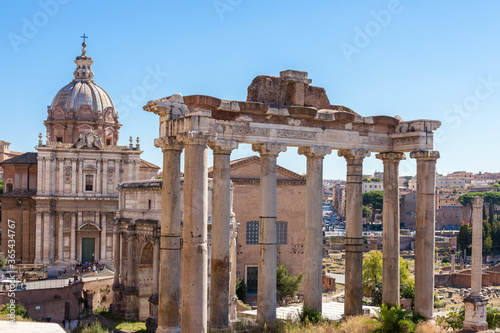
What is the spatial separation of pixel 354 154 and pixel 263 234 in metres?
3.29

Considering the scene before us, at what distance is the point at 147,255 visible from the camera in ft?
96.4

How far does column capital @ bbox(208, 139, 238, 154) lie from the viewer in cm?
1311

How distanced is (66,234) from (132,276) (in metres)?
14.8

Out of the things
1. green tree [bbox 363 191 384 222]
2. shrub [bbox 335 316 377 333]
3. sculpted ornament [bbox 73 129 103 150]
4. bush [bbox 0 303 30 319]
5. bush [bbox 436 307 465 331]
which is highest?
sculpted ornament [bbox 73 129 103 150]

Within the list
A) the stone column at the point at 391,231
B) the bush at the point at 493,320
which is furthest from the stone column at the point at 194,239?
the bush at the point at 493,320

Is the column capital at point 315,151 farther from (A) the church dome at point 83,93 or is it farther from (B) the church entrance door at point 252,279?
(A) the church dome at point 83,93

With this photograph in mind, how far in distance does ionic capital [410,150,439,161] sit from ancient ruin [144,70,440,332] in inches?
1.1

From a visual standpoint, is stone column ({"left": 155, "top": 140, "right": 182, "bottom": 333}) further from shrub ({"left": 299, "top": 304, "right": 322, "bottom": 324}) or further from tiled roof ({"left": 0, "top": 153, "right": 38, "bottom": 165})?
tiled roof ({"left": 0, "top": 153, "right": 38, "bottom": 165})

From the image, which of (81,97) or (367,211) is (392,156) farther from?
(367,211)

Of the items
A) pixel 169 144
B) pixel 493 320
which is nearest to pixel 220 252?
pixel 169 144

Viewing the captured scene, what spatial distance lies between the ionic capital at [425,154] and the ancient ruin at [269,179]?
0.03 meters

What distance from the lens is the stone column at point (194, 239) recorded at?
11633 mm

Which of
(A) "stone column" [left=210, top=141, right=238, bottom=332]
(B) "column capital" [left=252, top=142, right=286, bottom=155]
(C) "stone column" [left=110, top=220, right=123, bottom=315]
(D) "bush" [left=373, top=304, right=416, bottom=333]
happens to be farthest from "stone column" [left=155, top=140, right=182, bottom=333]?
(C) "stone column" [left=110, top=220, right=123, bottom=315]

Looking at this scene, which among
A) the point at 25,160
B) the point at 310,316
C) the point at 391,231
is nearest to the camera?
the point at 310,316
